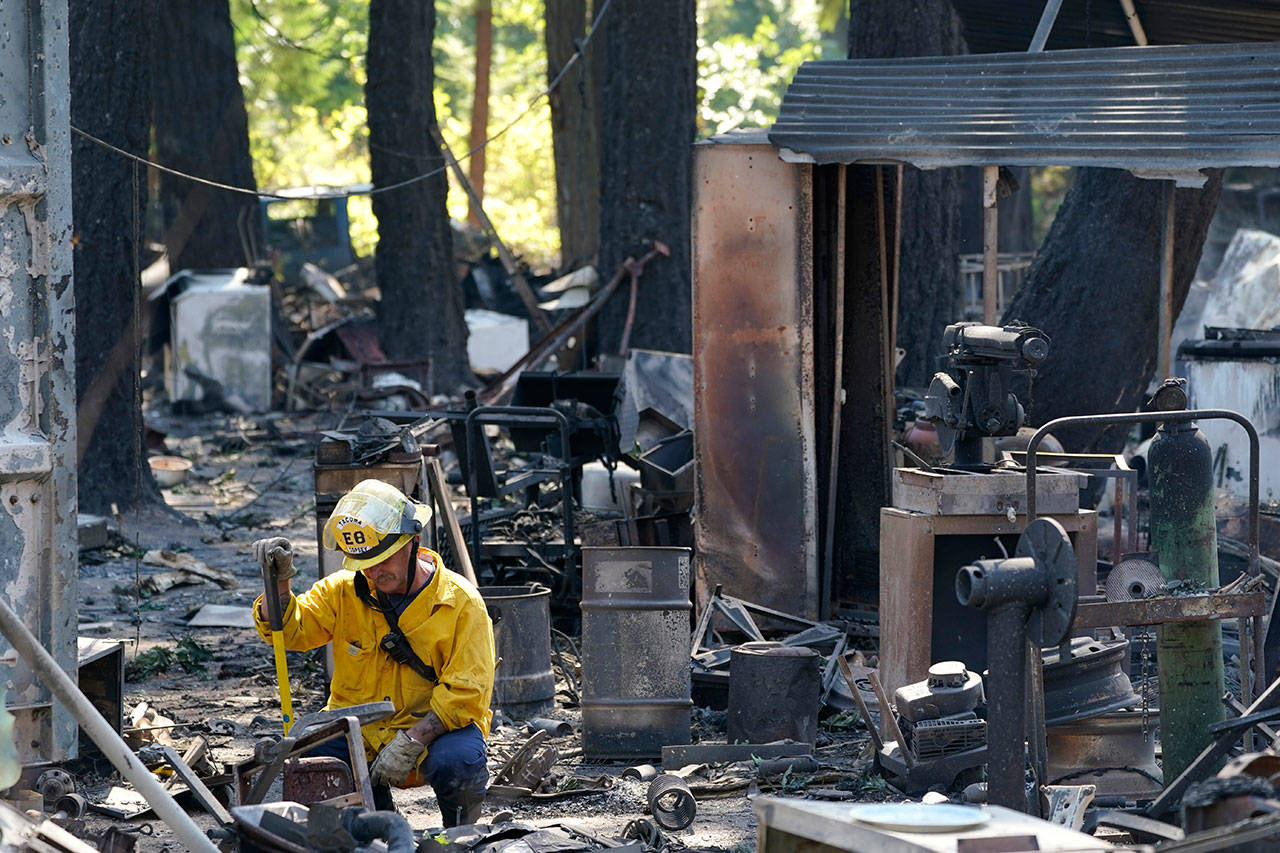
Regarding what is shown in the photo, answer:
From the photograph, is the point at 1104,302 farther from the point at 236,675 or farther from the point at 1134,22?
the point at 236,675

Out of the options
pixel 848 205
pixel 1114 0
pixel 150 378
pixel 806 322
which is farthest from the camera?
pixel 150 378

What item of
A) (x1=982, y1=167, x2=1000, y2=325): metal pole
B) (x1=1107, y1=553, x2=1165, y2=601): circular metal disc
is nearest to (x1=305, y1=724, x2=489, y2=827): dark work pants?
(x1=1107, y1=553, x2=1165, y2=601): circular metal disc

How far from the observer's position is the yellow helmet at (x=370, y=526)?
17.0ft

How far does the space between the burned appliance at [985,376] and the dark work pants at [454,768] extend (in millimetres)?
2574

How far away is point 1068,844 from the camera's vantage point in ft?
11.8

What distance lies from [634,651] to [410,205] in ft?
40.5

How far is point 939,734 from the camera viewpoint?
6.21 metres

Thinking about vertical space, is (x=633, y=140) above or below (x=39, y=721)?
above

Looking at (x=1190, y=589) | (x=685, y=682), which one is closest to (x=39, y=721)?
(x=685, y=682)

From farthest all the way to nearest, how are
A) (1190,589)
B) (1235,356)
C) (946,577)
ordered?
(1235,356), (946,577), (1190,589)

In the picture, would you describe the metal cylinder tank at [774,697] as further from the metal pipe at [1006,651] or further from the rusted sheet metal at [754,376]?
the metal pipe at [1006,651]

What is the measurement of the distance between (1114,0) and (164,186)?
1562 cm

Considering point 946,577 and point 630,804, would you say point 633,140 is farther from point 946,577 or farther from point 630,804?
point 630,804

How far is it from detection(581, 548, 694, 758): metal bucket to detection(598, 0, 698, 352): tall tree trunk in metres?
6.89
